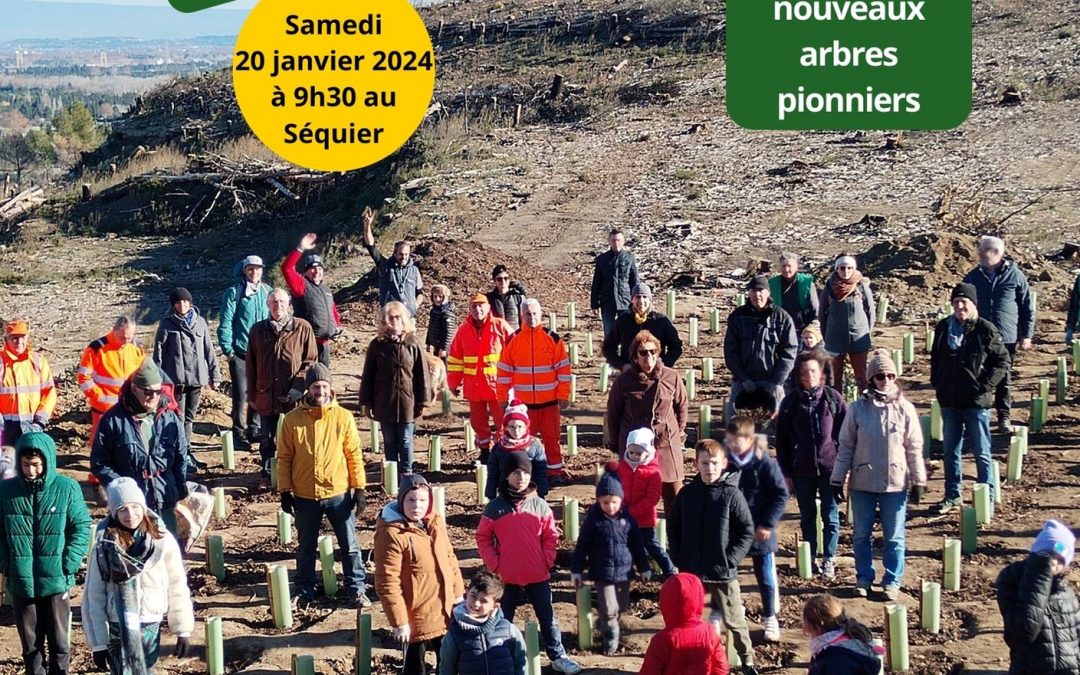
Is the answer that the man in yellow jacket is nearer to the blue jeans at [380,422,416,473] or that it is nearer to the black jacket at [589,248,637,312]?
the blue jeans at [380,422,416,473]

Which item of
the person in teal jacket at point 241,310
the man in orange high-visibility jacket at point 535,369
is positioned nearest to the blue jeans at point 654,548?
the man in orange high-visibility jacket at point 535,369

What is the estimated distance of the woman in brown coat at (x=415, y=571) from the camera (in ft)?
21.8

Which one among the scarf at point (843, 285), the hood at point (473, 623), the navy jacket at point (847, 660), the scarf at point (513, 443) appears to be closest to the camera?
the navy jacket at point (847, 660)

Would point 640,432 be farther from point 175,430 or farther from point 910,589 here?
point 175,430

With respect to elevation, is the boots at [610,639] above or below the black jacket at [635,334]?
below

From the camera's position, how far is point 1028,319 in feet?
35.8

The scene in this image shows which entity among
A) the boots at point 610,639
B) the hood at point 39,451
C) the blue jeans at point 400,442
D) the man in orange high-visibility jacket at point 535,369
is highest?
the man in orange high-visibility jacket at point 535,369

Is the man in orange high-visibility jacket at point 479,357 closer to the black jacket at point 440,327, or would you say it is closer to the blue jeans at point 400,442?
the blue jeans at point 400,442

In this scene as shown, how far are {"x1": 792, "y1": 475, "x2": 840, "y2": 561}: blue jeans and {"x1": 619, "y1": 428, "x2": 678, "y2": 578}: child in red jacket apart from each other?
3.51 ft

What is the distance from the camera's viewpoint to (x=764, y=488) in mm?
7355

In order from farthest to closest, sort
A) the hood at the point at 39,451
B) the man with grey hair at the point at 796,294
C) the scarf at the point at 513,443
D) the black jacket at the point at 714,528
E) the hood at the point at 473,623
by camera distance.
Result: the man with grey hair at the point at 796,294 → the scarf at the point at 513,443 → the black jacket at the point at 714,528 → the hood at the point at 39,451 → the hood at the point at 473,623

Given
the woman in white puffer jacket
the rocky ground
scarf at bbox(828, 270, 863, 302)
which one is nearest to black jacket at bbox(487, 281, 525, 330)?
the rocky ground

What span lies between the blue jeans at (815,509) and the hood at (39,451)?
4.53 metres

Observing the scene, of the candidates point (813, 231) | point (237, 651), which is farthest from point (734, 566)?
point (813, 231)
